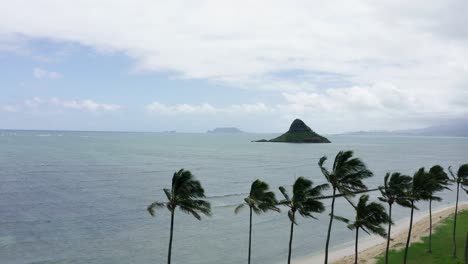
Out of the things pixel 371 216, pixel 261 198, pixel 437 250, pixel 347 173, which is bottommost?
pixel 437 250

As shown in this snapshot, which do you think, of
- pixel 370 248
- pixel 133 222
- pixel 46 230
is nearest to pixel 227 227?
pixel 133 222

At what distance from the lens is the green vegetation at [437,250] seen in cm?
4338

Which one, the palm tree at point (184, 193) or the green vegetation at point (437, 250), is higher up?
the palm tree at point (184, 193)

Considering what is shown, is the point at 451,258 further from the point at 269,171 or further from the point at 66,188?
the point at 269,171

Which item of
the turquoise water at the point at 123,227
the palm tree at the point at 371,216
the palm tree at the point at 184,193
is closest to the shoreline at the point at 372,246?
the turquoise water at the point at 123,227

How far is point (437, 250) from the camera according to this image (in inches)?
1865

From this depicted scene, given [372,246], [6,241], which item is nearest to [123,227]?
[6,241]

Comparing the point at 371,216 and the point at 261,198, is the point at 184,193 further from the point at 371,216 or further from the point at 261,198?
the point at 371,216

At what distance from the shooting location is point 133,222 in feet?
214

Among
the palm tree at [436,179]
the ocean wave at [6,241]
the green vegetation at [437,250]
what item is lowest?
the ocean wave at [6,241]

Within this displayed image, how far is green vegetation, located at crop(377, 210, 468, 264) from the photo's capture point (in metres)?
43.4

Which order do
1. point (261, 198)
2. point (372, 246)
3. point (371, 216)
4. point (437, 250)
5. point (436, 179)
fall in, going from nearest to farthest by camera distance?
point (371, 216)
point (261, 198)
point (436, 179)
point (437, 250)
point (372, 246)

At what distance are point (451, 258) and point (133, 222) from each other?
44.4m

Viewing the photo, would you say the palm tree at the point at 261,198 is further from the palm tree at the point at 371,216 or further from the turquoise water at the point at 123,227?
the turquoise water at the point at 123,227
